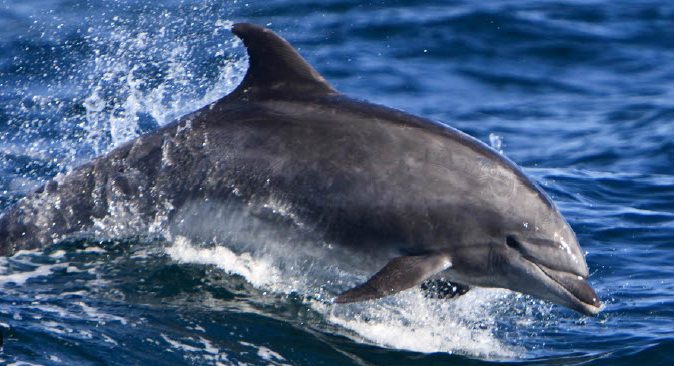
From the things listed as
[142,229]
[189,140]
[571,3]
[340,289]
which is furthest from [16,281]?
[571,3]

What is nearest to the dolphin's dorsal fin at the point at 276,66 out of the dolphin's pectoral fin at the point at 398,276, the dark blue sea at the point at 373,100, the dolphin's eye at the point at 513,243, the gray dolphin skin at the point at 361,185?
the gray dolphin skin at the point at 361,185

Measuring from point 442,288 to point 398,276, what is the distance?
836 mm

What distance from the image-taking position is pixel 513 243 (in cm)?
897

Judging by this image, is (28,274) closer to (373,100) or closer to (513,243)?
(513,243)

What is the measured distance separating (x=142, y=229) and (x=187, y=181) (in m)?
0.60

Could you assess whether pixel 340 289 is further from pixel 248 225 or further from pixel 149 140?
pixel 149 140

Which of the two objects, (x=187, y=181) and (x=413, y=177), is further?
(x=187, y=181)

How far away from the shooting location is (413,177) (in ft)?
29.6

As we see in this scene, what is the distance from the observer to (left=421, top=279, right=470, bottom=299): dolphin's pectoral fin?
9281 mm

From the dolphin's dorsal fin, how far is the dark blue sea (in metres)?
1.23

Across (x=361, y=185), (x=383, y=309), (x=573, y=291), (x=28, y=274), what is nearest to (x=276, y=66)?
(x=361, y=185)

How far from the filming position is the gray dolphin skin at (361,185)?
8922 mm

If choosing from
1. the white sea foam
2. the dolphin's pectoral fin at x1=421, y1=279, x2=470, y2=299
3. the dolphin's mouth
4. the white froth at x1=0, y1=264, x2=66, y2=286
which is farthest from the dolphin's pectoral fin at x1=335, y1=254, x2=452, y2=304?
the white froth at x1=0, y1=264, x2=66, y2=286

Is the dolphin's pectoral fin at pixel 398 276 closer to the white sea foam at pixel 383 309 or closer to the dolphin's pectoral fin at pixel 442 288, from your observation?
the dolphin's pectoral fin at pixel 442 288
